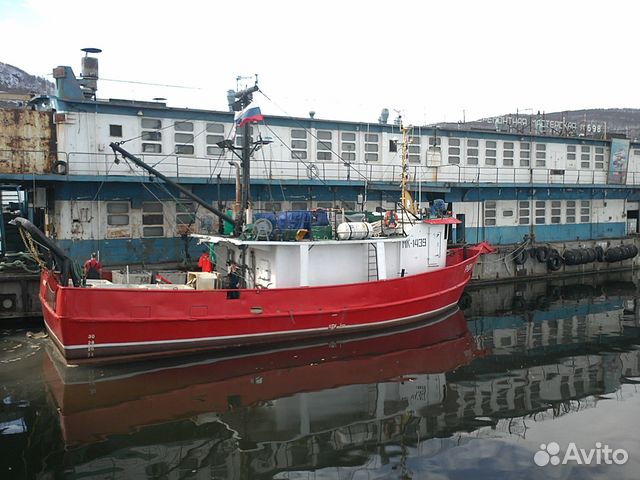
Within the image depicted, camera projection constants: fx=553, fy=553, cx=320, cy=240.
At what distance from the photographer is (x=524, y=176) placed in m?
27.4

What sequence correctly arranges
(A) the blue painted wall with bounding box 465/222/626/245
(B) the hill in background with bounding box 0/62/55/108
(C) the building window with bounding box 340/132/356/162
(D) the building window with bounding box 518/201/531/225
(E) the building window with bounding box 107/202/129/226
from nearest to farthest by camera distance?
(E) the building window with bounding box 107/202/129/226 < (C) the building window with bounding box 340/132/356/162 < (A) the blue painted wall with bounding box 465/222/626/245 < (D) the building window with bounding box 518/201/531/225 < (B) the hill in background with bounding box 0/62/55/108

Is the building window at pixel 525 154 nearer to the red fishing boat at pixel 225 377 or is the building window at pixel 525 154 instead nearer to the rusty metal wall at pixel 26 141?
the red fishing boat at pixel 225 377

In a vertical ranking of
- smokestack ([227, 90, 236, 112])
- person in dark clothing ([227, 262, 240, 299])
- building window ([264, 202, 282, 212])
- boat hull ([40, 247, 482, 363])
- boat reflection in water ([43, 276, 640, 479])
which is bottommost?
boat reflection in water ([43, 276, 640, 479])

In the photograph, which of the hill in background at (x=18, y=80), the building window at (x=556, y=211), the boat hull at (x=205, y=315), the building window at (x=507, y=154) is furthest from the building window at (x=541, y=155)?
the hill in background at (x=18, y=80)

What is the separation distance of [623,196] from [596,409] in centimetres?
2327

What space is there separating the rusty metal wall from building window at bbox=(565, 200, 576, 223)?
23.4 meters

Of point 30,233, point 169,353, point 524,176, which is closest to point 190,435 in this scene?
point 169,353

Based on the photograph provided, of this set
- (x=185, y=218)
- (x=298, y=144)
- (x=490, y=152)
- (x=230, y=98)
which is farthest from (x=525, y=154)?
(x=185, y=218)

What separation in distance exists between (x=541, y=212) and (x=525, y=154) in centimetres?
303

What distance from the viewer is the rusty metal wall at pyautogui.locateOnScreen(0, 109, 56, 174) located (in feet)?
59.6

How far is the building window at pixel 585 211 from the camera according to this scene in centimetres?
2852

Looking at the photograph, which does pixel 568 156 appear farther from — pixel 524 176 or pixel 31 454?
pixel 31 454

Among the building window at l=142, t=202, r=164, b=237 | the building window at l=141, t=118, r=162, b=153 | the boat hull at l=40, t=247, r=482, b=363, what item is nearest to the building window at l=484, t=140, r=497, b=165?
the boat hull at l=40, t=247, r=482, b=363

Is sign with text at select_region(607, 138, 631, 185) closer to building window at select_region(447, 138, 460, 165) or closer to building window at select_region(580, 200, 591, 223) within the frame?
building window at select_region(580, 200, 591, 223)
